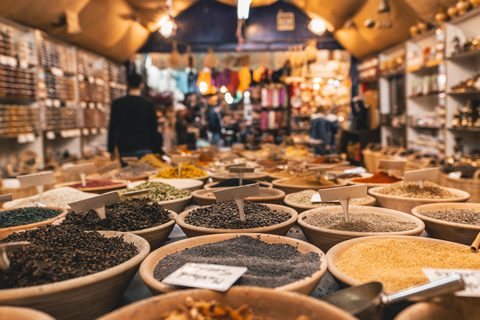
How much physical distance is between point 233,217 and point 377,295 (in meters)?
0.73

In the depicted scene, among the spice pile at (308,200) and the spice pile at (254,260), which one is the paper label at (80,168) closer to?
the spice pile at (308,200)

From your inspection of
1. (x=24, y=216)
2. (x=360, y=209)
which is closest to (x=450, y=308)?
(x=360, y=209)

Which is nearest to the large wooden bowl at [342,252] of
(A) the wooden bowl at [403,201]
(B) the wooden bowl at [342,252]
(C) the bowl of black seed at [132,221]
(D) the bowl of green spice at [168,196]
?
(B) the wooden bowl at [342,252]

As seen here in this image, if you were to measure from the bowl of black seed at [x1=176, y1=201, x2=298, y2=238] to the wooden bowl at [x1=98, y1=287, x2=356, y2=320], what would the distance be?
1.50ft

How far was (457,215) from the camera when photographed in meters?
1.43

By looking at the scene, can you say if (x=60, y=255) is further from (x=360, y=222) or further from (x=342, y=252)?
(x=360, y=222)

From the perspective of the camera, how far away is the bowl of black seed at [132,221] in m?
1.29

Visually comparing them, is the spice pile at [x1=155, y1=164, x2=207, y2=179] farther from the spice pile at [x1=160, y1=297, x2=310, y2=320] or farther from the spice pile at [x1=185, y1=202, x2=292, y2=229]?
the spice pile at [x1=160, y1=297, x2=310, y2=320]

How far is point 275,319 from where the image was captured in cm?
77

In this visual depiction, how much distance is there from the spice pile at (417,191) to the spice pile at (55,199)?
4.72 ft

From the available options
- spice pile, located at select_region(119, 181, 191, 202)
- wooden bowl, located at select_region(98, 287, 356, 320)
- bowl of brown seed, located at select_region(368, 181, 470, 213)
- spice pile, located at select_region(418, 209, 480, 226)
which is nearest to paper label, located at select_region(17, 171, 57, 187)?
spice pile, located at select_region(119, 181, 191, 202)

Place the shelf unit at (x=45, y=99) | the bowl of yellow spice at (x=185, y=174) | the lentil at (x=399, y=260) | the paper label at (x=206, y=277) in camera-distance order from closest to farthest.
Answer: the paper label at (x=206, y=277) < the lentil at (x=399, y=260) < the bowl of yellow spice at (x=185, y=174) < the shelf unit at (x=45, y=99)

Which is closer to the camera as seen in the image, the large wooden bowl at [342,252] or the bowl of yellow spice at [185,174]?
the large wooden bowl at [342,252]

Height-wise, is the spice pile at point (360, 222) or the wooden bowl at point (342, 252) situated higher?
the spice pile at point (360, 222)
